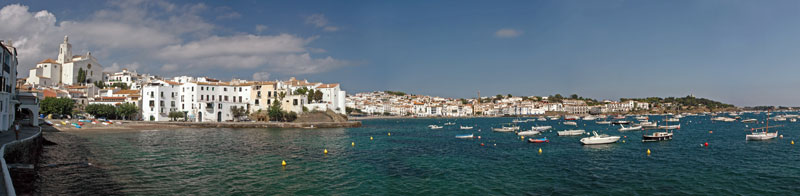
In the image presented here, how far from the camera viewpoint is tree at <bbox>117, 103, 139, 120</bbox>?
228 ft

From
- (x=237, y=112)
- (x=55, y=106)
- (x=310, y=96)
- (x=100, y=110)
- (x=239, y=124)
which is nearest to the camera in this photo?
(x=55, y=106)

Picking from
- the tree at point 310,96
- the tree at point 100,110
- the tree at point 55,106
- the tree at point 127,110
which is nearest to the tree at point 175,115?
the tree at point 127,110

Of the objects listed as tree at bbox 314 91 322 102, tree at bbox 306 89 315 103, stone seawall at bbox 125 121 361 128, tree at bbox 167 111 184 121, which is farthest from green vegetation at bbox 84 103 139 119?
tree at bbox 314 91 322 102

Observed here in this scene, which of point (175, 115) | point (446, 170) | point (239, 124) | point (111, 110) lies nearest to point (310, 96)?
point (239, 124)

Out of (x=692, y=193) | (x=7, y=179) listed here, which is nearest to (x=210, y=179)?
(x=7, y=179)

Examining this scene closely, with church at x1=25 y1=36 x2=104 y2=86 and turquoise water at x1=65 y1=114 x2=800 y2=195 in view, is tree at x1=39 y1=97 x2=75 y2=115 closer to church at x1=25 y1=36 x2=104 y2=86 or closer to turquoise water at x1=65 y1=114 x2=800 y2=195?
turquoise water at x1=65 y1=114 x2=800 y2=195

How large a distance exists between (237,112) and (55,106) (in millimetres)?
27135

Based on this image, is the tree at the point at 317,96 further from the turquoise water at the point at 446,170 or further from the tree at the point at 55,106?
the turquoise water at the point at 446,170

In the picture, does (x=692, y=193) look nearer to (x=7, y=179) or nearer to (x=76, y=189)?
(x=7, y=179)

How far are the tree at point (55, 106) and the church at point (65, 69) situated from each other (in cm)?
4784

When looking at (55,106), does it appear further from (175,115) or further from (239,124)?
(239,124)

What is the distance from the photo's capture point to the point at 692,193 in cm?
1819

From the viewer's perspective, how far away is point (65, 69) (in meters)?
108

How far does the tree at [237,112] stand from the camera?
7844 cm
